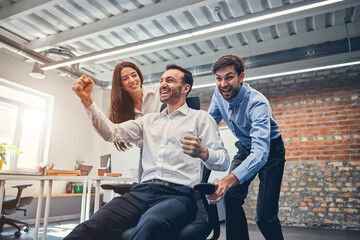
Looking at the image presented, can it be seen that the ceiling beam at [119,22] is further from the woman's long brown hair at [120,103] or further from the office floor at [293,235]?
the office floor at [293,235]

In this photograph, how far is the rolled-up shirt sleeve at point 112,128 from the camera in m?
1.41

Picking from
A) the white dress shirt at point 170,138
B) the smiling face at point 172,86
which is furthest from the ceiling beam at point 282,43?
the white dress shirt at point 170,138

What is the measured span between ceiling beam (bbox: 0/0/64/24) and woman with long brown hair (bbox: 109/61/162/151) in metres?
2.67

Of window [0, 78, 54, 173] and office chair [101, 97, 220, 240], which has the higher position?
window [0, 78, 54, 173]

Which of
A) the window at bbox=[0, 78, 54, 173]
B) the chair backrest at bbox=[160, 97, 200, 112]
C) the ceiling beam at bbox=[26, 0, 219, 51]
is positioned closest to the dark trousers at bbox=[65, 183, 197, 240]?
the chair backrest at bbox=[160, 97, 200, 112]

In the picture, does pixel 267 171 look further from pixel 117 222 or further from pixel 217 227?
pixel 117 222

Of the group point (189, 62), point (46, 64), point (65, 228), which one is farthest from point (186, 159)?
point (189, 62)

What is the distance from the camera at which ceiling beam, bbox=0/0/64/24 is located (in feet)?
13.3

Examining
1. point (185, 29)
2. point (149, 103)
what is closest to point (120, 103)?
point (149, 103)

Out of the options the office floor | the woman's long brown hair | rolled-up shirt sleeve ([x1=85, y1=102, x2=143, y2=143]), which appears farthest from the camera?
the office floor

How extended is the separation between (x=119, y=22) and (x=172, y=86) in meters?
3.53

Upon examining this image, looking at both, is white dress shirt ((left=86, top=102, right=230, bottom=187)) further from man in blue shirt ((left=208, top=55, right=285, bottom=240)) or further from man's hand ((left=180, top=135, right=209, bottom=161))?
man in blue shirt ((left=208, top=55, right=285, bottom=240))

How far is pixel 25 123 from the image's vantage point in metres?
6.45

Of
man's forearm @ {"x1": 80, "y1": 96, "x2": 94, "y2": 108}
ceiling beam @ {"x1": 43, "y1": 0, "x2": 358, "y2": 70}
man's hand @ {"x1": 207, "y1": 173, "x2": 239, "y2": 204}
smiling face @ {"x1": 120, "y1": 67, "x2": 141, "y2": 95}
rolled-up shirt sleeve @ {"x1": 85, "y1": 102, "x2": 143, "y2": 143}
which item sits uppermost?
ceiling beam @ {"x1": 43, "y1": 0, "x2": 358, "y2": 70}
